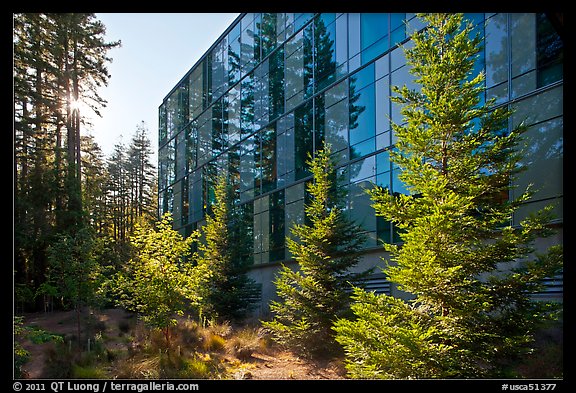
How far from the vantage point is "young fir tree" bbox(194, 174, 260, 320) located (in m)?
16.9

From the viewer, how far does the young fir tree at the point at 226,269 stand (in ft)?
55.5

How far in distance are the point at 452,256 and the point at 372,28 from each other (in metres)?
10.1

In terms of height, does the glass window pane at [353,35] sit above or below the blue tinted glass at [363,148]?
above

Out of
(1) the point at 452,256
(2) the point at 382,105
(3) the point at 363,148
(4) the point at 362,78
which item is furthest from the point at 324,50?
(1) the point at 452,256

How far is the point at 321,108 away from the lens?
16562 millimetres

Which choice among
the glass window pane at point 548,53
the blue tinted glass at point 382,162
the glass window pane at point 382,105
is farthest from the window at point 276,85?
the glass window pane at point 548,53

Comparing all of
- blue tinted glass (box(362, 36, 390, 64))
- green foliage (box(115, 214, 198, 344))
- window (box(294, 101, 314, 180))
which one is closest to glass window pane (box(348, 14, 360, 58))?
blue tinted glass (box(362, 36, 390, 64))

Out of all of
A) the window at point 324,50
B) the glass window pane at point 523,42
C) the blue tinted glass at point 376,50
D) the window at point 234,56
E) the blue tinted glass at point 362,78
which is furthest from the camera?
the window at point 234,56

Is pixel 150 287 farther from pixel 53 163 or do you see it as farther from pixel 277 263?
pixel 53 163

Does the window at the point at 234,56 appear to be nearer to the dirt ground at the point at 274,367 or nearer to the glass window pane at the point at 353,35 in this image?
the glass window pane at the point at 353,35

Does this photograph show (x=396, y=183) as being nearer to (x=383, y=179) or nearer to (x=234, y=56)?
(x=383, y=179)

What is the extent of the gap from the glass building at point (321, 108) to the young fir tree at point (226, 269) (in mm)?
1300

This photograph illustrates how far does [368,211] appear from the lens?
45.5ft
